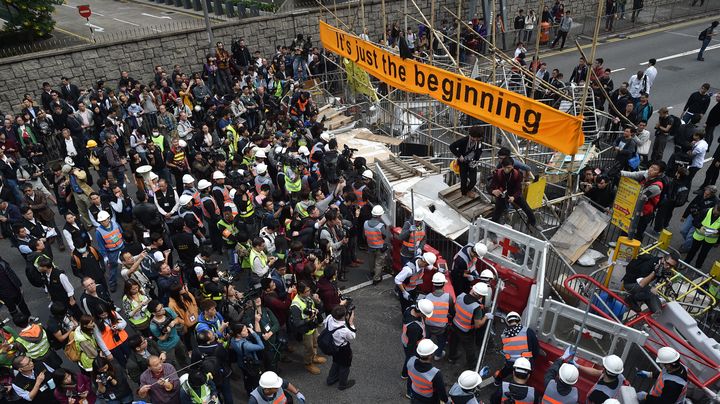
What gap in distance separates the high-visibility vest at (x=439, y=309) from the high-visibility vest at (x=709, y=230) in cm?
529

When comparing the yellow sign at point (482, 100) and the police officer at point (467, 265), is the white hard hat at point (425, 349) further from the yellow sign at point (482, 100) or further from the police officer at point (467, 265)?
the yellow sign at point (482, 100)

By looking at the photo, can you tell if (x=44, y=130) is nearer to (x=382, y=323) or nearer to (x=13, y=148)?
(x=13, y=148)

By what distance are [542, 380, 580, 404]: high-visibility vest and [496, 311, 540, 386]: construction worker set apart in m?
0.53

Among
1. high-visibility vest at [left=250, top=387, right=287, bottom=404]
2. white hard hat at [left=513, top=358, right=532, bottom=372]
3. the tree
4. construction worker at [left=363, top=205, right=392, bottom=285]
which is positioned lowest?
construction worker at [left=363, top=205, right=392, bottom=285]

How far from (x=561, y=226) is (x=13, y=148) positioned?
1312cm

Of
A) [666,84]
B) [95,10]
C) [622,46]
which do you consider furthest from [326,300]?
[95,10]

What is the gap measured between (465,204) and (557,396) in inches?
197

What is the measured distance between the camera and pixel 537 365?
23.6ft

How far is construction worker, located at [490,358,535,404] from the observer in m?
5.90

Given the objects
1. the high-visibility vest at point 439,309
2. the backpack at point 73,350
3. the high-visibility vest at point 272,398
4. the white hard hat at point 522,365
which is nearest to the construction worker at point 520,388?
the white hard hat at point 522,365

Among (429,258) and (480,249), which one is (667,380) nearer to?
(480,249)

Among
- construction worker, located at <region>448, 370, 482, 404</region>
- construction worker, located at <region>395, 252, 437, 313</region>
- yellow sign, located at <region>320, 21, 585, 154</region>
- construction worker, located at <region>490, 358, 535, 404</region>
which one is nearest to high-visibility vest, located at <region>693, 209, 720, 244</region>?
yellow sign, located at <region>320, 21, 585, 154</region>

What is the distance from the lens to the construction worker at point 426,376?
20.1 ft

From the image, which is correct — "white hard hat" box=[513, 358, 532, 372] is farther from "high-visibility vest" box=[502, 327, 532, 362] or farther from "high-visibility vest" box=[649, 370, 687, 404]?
"high-visibility vest" box=[649, 370, 687, 404]
